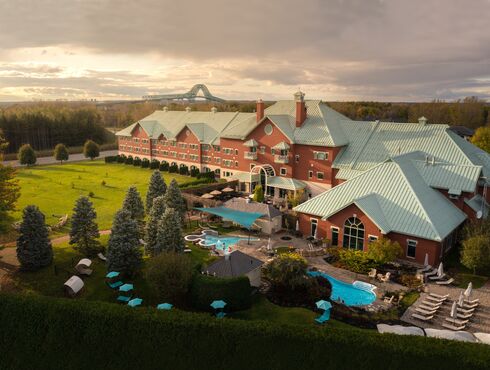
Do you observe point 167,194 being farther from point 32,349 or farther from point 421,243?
point 421,243

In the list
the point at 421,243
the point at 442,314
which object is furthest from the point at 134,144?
the point at 442,314

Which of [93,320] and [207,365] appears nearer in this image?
[207,365]

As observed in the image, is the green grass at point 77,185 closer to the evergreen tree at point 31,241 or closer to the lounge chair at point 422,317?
the evergreen tree at point 31,241

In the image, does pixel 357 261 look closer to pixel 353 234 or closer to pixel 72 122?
pixel 353 234

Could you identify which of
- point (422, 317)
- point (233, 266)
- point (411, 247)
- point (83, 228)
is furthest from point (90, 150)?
point (422, 317)

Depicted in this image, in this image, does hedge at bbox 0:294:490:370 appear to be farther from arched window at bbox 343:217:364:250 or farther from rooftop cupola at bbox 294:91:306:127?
rooftop cupola at bbox 294:91:306:127
